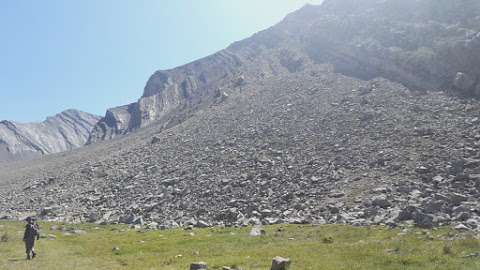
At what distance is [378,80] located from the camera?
3093 inches

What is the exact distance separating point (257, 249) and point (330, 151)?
29.0m

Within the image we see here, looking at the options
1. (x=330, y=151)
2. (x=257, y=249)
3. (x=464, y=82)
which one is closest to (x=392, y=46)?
(x=464, y=82)

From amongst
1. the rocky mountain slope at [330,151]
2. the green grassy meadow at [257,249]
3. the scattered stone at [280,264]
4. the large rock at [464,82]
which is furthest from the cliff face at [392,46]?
the scattered stone at [280,264]

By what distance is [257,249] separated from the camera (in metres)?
27.2

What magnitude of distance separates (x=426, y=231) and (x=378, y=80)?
54.7 meters

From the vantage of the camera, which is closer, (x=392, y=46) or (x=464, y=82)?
(x=464, y=82)

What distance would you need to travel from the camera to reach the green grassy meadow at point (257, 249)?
21.0 meters

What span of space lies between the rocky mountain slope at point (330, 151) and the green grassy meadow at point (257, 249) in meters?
4.07

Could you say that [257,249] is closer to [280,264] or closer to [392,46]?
[280,264]

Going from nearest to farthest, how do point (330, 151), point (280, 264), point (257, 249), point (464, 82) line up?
point (280, 264), point (257, 249), point (330, 151), point (464, 82)

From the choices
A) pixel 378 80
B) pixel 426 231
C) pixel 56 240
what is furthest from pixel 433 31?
pixel 56 240

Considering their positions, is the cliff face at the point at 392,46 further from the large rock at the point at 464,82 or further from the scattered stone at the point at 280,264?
the scattered stone at the point at 280,264

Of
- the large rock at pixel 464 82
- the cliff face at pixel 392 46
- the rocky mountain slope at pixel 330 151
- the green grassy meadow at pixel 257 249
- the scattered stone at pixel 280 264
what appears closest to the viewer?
the scattered stone at pixel 280 264

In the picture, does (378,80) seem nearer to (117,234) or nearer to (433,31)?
(433,31)
